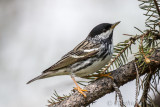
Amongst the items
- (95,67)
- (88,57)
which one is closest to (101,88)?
(95,67)

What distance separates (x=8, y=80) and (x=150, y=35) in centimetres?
383

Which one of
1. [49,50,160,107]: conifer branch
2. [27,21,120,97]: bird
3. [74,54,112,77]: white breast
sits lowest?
[49,50,160,107]: conifer branch

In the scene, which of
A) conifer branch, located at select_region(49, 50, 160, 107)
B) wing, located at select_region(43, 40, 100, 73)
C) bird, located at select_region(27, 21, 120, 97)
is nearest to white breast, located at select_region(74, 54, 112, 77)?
bird, located at select_region(27, 21, 120, 97)

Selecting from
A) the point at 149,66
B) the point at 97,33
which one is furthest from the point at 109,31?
the point at 149,66

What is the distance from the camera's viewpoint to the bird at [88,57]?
2955 mm

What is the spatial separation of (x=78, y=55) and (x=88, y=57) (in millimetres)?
217

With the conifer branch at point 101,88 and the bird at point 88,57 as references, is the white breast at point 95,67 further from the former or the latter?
the conifer branch at point 101,88

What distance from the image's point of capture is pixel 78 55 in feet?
10.8

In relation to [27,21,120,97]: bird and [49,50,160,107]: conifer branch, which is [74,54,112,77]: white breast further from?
[49,50,160,107]: conifer branch

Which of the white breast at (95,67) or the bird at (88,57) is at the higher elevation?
the bird at (88,57)

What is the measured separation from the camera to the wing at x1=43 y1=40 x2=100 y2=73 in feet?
10.4

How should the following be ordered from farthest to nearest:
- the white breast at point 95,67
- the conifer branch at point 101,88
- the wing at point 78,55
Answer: the wing at point 78,55
the white breast at point 95,67
the conifer branch at point 101,88

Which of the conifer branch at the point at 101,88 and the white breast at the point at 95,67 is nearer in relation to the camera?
the conifer branch at the point at 101,88

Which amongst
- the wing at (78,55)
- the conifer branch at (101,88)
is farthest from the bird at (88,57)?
the conifer branch at (101,88)
